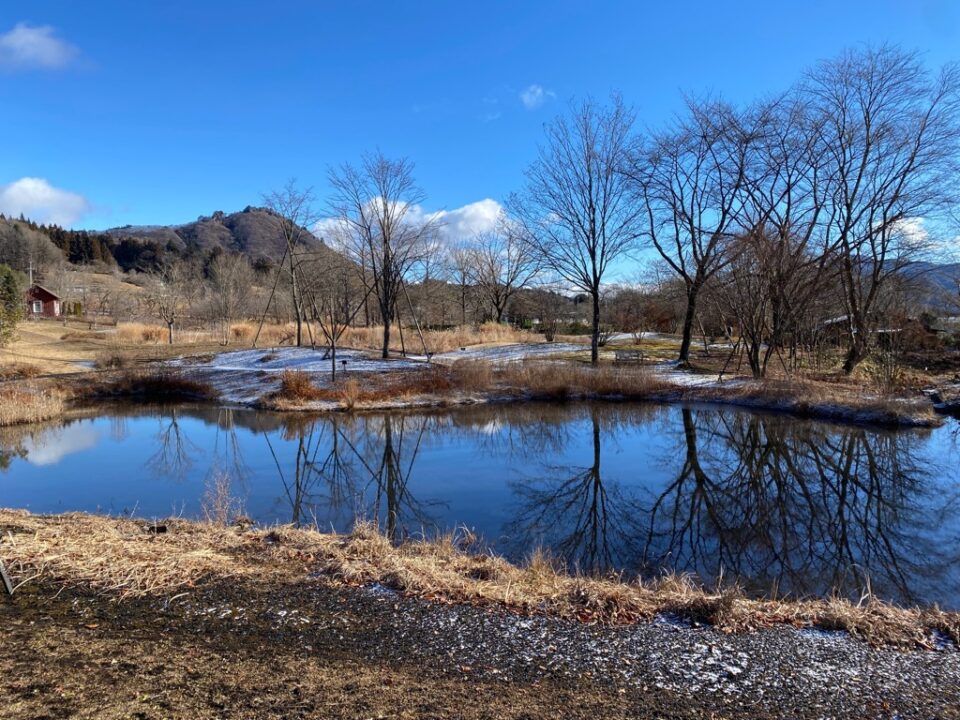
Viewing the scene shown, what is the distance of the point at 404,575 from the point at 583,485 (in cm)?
622

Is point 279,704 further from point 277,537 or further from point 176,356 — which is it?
point 176,356

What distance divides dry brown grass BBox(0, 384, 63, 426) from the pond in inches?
30.4

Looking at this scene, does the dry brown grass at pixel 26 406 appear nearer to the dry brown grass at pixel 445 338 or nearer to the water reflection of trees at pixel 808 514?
the dry brown grass at pixel 445 338

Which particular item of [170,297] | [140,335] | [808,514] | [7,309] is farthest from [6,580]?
[170,297]

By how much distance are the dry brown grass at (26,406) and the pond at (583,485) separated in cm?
77

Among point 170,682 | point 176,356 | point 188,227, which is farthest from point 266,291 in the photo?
point 188,227

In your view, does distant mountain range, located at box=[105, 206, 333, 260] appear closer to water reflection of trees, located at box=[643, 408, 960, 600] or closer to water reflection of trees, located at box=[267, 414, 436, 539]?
water reflection of trees, located at box=[267, 414, 436, 539]

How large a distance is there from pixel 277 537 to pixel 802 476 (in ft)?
31.4

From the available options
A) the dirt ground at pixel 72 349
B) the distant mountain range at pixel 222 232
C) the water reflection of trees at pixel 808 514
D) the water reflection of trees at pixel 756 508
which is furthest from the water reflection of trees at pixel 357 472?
the distant mountain range at pixel 222 232

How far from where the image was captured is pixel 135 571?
5.31 m

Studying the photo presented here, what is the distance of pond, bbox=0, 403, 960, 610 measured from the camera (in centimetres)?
748

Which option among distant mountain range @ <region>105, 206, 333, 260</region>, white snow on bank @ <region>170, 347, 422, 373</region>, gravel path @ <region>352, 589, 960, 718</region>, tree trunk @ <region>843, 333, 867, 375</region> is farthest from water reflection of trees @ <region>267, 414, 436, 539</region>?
distant mountain range @ <region>105, 206, 333, 260</region>

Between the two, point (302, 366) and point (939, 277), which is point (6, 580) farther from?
point (939, 277)

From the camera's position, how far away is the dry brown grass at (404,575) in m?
4.79
